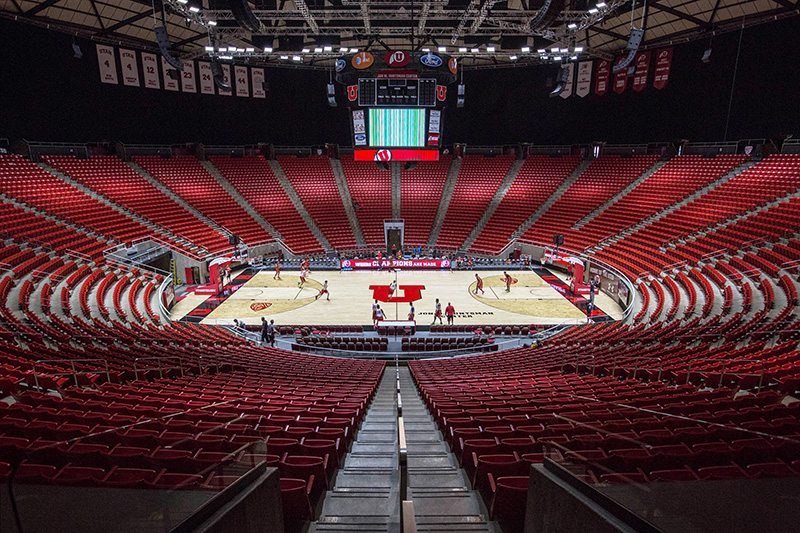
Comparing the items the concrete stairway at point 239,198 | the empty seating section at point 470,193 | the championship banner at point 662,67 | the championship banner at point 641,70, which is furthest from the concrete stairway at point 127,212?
the championship banner at point 662,67

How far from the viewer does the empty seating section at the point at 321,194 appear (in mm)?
34906

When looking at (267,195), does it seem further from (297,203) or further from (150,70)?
(150,70)

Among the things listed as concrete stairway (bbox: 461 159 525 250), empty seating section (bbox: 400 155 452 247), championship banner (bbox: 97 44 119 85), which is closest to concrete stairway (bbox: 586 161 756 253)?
concrete stairway (bbox: 461 159 525 250)

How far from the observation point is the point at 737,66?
2717cm

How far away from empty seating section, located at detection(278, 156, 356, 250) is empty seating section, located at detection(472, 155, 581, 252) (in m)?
10.9

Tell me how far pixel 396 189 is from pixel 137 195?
66.6 feet

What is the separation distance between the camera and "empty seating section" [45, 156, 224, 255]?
28188 millimetres

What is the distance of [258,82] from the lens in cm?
3625

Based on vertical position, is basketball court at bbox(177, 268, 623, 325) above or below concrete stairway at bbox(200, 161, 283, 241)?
below

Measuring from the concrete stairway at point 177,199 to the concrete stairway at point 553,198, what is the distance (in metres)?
22.4

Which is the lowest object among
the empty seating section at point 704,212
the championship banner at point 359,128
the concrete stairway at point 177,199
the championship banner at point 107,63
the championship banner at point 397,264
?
the championship banner at point 397,264

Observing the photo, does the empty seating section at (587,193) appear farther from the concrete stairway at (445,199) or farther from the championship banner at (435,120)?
the championship banner at (435,120)

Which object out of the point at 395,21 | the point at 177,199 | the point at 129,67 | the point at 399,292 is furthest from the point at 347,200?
the point at 129,67

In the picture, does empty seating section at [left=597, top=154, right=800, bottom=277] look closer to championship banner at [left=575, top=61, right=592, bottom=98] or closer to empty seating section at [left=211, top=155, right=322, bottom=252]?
championship banner at [left=575, top=61, right=592, bottom=98]
